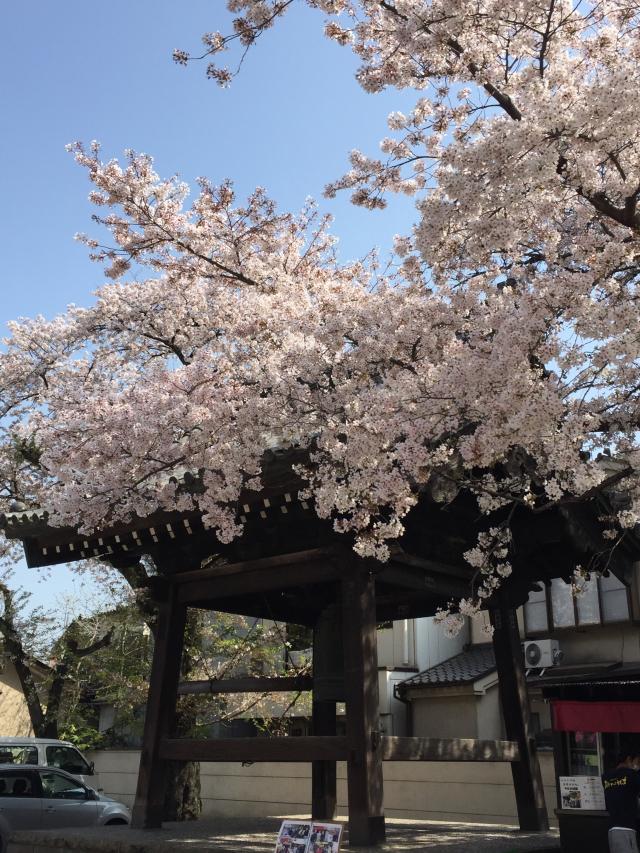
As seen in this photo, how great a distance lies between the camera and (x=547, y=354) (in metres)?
5.68

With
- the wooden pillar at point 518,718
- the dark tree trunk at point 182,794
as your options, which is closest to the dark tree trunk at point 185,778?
the dark tree trunk at point 182,794

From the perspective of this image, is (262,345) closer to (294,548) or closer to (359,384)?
(359,384)

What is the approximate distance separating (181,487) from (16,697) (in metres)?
19.4

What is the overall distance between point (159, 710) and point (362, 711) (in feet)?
8.32

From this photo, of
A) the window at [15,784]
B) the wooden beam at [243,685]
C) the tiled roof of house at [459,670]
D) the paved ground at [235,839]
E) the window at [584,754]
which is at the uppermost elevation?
the tiled roof of house at [459,670]

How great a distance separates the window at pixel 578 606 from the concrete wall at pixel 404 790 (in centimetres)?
378

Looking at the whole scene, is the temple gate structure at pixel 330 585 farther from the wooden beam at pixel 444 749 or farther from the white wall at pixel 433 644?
the white wall at pixel 433 644

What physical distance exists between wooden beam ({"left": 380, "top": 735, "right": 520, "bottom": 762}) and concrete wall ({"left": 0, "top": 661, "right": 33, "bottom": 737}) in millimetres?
18597

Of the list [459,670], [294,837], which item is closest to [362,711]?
[294,837]

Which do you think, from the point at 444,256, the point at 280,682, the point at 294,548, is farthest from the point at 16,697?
the point at 444,256

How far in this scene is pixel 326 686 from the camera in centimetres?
831

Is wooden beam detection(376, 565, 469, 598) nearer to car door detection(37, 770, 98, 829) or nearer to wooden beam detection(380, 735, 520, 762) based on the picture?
wooden beam detection(380, 735, 520, 762)

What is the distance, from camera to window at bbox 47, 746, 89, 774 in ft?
43.0

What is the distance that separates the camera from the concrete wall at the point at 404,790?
14383 millimetres
